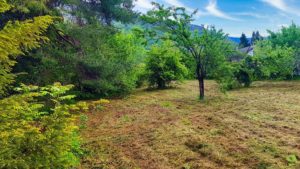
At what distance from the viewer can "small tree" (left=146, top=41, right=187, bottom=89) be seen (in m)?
21.2

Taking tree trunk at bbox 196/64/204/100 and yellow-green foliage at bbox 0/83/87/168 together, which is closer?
yellow-green foliage at bbox 0/83/87/168

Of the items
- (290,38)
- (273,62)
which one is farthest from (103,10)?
(290,38)

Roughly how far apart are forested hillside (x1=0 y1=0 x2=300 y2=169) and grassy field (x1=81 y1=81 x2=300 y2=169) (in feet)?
0.09

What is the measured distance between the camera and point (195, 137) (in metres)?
8.15

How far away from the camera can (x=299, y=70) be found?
30.7m

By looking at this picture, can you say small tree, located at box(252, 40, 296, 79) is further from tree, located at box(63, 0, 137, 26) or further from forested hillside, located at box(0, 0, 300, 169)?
tree, located at box(63, 0, 137, 26)

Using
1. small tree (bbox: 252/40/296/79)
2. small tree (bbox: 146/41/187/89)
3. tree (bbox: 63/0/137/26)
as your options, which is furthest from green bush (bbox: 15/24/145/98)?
small tree (bbox: 252/40/296/79)

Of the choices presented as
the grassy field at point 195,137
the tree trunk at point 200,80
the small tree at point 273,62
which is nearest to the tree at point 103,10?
the tree trunk at point 200,80

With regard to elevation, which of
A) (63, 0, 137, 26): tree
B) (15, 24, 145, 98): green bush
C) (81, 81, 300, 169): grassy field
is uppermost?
(63, 0, 137, 26): tree

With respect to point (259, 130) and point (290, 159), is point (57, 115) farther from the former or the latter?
point (259, 130)

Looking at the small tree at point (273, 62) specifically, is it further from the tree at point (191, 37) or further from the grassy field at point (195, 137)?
the grassy field at point (195, 137)

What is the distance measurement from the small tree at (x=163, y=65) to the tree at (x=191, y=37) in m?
5.40

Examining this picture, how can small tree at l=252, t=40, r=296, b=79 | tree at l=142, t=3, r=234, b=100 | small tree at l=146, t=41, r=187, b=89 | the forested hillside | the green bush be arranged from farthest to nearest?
small tree at l=252, t=40, r=296, b=79, small tree at l=146, t=41, r=187, b=89, tree at l=142, t=3, r=234, b=100, the green bush, the forested hillside

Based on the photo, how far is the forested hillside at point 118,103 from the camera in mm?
3740
